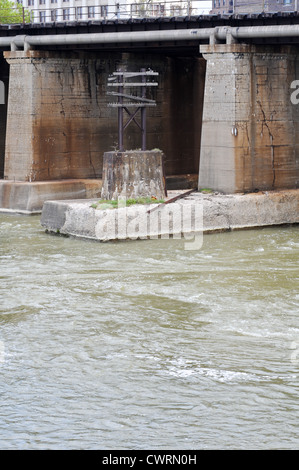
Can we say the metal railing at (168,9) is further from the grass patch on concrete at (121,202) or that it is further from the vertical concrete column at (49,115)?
the grass patch on concrete at (121,202)

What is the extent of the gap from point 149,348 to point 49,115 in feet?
61.1

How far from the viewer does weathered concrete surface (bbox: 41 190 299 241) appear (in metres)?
23.6

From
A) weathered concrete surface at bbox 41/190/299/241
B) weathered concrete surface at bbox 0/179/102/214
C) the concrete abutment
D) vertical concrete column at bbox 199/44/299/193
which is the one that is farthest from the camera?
the concrete abutment

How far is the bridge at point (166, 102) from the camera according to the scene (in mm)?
26422

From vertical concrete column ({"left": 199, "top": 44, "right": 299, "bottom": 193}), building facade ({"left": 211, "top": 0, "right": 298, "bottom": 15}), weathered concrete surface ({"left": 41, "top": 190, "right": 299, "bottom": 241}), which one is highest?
building facade ({"left": 211, "top": 0, "right": 298, "bottom": 15})

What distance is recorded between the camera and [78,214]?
2403 centimetres

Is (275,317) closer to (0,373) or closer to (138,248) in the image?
(0,373)

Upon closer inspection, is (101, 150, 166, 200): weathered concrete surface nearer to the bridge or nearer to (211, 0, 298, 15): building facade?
the bridge

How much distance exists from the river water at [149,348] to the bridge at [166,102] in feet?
17.6

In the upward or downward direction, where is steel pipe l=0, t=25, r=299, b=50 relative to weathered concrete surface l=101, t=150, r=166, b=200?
upward

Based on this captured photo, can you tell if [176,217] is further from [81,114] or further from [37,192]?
[81,114]

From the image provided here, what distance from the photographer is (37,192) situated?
30312 millimetres

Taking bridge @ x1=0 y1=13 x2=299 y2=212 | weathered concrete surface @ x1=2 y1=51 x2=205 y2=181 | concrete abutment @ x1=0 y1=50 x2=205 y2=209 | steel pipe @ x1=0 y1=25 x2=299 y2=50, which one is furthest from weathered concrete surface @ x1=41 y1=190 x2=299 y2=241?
weathered concrete surface @ x1=2 y1=51 x2=205 y2=181

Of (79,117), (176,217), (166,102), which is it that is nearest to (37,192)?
(79,117)
